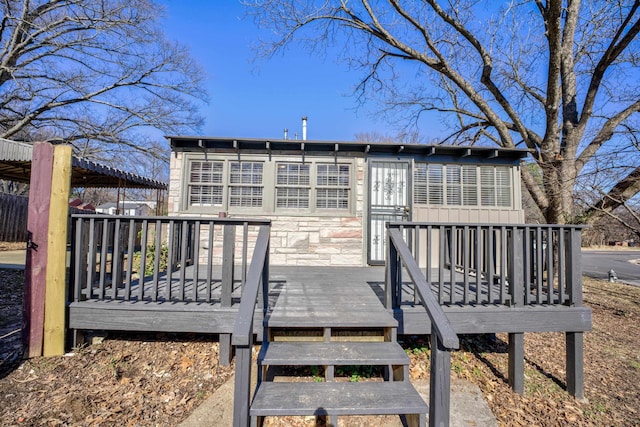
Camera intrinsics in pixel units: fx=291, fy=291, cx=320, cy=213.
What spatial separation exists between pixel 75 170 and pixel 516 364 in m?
9.26

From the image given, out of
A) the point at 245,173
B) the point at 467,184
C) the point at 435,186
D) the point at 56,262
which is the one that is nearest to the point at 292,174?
the point at 245,173

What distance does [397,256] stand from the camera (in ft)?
9.44

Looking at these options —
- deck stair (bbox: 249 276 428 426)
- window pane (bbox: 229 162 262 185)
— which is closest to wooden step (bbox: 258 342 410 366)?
deck stair (bbox: 249 276 428 426)

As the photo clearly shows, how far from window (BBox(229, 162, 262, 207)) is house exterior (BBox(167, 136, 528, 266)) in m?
0.02

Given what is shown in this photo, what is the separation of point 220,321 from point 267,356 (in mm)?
730

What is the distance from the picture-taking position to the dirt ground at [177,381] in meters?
2.36

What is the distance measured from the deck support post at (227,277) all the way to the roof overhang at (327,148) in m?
3.03

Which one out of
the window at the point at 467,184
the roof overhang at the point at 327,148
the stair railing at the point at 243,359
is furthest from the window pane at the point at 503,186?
the stair railing at the point at 243,359

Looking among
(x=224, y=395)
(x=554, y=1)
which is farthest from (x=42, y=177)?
(x=554, y=1)

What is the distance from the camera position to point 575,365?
119 inches

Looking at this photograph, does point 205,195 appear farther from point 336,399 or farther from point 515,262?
point 515,262

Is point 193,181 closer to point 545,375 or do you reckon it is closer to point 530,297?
point 530,297

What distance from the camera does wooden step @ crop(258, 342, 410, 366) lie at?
7.57 ft

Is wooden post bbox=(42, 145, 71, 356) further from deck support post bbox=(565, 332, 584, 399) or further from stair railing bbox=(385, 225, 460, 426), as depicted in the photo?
deck support post bbox=(565, 332, 584, 399)
